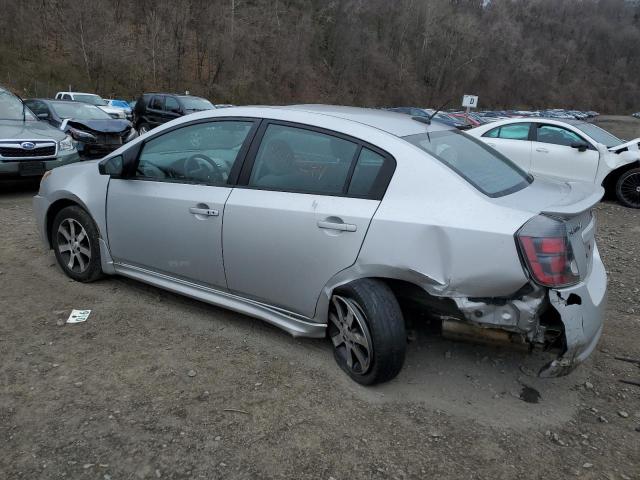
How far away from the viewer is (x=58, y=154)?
25.1ft

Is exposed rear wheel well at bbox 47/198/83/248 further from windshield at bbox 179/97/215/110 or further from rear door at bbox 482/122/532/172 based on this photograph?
windshield at bbox 179/97/215/110

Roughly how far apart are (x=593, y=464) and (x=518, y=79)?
9468 centimetres

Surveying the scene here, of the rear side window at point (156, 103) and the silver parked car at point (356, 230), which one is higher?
the silver parked car at point (356, 230)

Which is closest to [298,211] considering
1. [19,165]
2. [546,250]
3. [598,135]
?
[546,250]

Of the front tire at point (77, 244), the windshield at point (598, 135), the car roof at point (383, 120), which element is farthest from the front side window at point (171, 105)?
the car roof at point (383, 120)

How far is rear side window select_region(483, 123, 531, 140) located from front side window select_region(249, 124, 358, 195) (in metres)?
7.37

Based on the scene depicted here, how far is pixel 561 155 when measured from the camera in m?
8.98

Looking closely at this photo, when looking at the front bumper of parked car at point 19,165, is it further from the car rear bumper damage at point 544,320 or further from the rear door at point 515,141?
the rear door at point 515,141

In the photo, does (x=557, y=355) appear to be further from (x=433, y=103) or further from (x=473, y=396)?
(x=433, y=103)

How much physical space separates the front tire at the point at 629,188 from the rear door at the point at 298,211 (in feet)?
25.4

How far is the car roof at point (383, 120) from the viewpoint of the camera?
3126mm

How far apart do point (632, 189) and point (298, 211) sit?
8.08 metres

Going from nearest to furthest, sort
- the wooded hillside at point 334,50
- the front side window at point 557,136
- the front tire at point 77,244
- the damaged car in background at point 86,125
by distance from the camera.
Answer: the front tire at point 77,244
the front side window at point 557,136
the damaged car in background at point 86,125
the wooded hillside at point 334,50

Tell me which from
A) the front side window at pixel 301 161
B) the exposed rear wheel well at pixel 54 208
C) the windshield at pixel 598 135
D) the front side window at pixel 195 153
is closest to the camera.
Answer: the front side window at pixel 301 161
